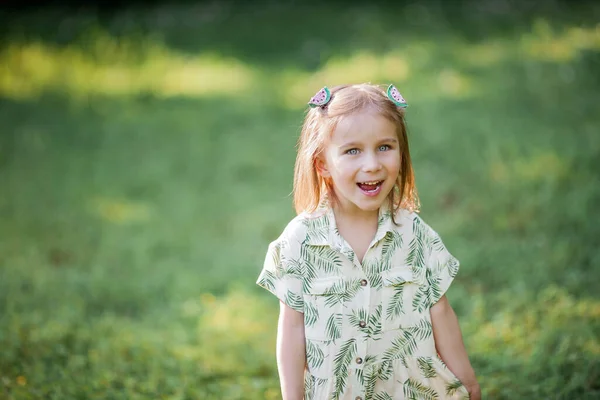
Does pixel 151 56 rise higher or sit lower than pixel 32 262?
higher

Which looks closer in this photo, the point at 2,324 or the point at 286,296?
the point at 286,296

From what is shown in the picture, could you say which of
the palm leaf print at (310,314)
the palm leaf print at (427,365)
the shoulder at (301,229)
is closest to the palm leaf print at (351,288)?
the palm leaf print at (310,314)

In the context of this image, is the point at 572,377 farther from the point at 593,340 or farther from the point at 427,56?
the point at 427,56

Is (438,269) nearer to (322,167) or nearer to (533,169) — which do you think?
(322,167)

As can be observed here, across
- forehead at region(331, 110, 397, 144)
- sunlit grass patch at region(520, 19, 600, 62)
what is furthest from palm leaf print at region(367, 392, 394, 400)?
sunlit grass patch at region(520, 19, 600, 62)

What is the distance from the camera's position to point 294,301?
2666 mm

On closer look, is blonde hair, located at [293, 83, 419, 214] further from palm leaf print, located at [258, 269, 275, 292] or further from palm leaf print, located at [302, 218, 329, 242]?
palm leaf print, located at [258, 269, 275, 292]

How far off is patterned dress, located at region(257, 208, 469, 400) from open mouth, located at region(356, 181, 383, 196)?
147 mm

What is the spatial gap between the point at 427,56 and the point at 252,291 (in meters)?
4.11

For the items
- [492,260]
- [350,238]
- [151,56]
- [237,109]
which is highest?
[151,56]

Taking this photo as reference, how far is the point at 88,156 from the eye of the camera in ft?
24.0

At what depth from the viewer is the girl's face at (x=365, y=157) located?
103 inches

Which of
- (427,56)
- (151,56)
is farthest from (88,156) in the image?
(427,56)

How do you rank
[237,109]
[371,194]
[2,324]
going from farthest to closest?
[237,109] < [2,324] < [371,194]
